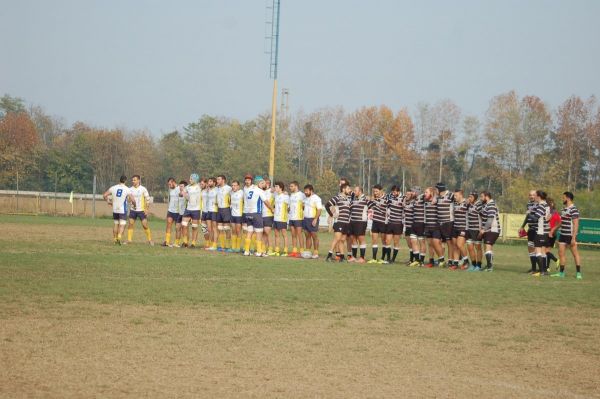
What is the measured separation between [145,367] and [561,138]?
70.7 metres

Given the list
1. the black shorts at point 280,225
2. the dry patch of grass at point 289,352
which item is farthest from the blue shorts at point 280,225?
the dry patch of grass at point 289,352

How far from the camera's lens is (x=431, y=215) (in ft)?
73.8

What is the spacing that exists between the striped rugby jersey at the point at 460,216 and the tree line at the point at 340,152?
46.4m

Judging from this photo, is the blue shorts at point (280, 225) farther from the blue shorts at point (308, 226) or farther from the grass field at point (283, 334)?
the grass field at point (283, 334)

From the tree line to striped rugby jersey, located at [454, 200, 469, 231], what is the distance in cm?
4637

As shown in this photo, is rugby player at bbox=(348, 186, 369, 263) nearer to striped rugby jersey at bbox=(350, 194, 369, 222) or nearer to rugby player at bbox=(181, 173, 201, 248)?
striped rugby jersey at bbox=(350, 194, 369, 222)

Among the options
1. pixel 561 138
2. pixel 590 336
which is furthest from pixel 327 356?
pixel 561 138

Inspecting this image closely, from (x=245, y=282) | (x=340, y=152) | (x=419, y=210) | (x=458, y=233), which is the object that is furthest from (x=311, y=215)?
(x=340, y=152)

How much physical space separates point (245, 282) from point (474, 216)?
9.03 metres

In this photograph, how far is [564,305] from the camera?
14383mm

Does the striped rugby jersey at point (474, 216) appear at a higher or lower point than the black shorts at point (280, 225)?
higher

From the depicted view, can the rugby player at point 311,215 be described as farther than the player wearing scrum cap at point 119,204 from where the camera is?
No

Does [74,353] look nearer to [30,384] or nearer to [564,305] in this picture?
[30,384]

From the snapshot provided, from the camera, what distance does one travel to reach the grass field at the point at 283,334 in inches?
299
